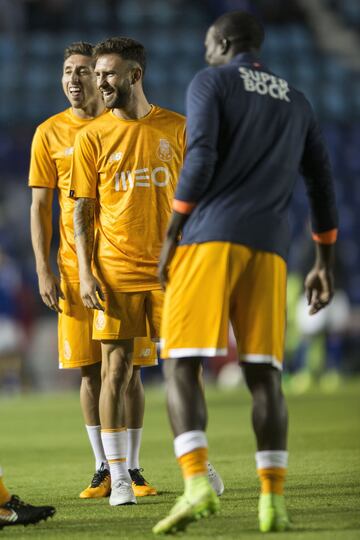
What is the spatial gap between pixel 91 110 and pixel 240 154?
1918 mm

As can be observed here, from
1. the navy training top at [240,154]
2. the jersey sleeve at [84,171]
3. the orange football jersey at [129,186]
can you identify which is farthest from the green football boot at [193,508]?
the jersey sleeve at [84,171]

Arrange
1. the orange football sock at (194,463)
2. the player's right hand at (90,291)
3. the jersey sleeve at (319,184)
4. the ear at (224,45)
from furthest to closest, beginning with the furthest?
the player's right hand at (90,291), the jersey sleeve at (319,184), the ear at (224,45), the orange football sock at (194,463)

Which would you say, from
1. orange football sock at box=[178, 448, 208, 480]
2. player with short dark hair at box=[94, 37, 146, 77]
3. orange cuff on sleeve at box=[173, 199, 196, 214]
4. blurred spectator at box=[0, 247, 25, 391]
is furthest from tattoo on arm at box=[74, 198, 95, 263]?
blurred spectator at box=[0, 247, 25, 391]

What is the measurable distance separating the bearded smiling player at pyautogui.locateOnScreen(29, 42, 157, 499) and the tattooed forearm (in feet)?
1.68

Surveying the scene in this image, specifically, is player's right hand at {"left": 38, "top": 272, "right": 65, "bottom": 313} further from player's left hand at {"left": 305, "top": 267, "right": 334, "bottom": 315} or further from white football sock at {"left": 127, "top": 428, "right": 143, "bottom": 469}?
player's left hand at {"left": 305, "top": 267, "right": 334, "bottom": 315}

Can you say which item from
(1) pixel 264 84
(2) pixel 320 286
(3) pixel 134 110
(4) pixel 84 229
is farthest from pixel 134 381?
(1) pixel 264 84

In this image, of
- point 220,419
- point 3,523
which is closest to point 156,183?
point 3,523

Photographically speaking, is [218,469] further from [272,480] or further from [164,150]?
[272,480]

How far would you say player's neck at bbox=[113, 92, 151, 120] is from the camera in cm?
542

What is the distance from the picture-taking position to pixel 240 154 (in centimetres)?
436

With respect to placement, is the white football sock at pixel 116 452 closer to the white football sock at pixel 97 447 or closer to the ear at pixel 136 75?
the white football sock at pixel 97 447

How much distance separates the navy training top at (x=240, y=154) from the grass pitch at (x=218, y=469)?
3.66ft

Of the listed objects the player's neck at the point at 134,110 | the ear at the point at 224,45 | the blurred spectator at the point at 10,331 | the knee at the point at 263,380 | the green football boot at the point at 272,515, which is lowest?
the blurred spectator at the point at 10,331

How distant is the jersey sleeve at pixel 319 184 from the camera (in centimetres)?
459
